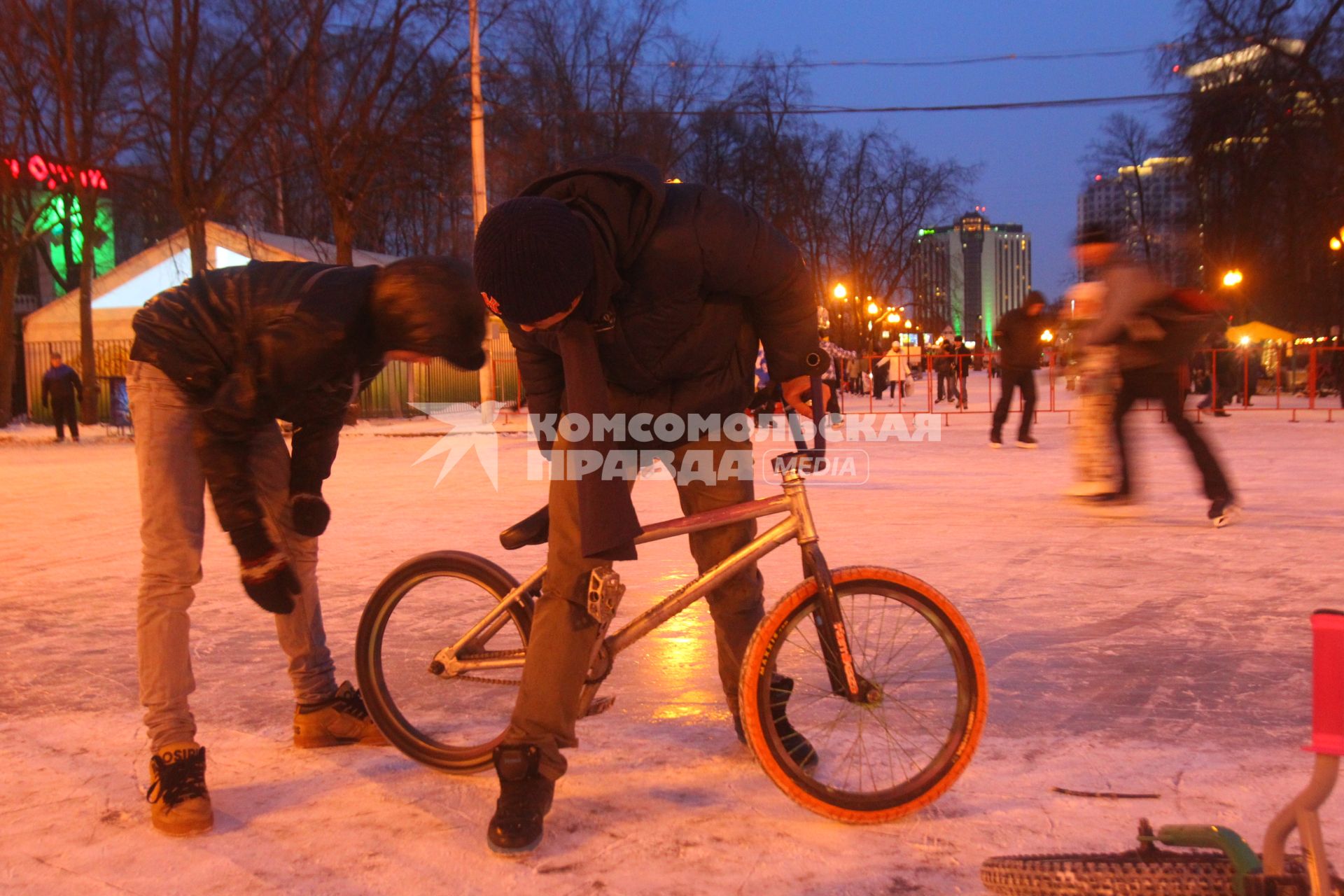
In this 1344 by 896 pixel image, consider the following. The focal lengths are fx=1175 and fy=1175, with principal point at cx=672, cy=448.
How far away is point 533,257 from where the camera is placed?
2.62 meters

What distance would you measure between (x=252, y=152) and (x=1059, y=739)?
83.2 feet

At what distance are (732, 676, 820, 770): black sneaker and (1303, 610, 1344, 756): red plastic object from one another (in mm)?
1289

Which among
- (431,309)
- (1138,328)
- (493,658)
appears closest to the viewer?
(431,309)

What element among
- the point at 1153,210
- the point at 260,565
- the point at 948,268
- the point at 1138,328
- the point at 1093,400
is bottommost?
the point at 260,565

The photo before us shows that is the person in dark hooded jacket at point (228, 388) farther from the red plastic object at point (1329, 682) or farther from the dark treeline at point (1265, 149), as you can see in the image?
the dark treeline at point (1265, 149)

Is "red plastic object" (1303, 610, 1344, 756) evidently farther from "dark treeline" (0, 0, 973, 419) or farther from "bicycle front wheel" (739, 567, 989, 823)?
"dark treeline" (0, 0, 973, 419)

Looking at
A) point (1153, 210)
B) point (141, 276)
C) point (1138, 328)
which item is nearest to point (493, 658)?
point (1138, 328)

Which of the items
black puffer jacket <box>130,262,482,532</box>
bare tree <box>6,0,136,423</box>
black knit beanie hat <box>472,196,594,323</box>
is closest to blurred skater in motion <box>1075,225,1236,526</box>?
black puffer jacket <box>130,262,482,532</box>

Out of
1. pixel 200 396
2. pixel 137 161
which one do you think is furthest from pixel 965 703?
pixel 137 161

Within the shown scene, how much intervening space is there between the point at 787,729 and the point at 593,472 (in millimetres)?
832

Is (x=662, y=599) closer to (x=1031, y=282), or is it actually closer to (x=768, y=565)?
(x=768, y=565)

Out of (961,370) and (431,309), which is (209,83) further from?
(431,309)

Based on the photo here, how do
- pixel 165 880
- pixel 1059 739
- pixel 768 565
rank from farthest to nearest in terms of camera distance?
pixel 768 565
pixel 1059 739
pixel 165 880

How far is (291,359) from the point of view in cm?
295
